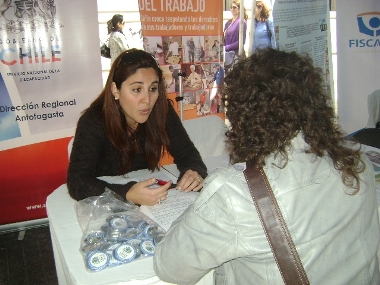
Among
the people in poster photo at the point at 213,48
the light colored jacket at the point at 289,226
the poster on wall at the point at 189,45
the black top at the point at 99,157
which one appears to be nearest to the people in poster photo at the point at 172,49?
the poster on wall at the point at 189,45

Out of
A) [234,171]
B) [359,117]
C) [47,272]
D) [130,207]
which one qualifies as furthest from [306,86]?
[359,117]

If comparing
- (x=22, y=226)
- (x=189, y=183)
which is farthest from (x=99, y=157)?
(x=22, y=226)

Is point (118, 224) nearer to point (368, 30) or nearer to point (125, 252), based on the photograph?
point (125, 252)

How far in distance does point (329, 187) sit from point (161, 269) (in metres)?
0.50

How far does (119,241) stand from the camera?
4.08 feet

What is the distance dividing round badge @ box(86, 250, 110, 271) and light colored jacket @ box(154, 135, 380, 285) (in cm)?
25

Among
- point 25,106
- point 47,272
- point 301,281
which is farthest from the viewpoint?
point 25,106

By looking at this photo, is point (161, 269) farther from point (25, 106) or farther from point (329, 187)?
point (25, 106)

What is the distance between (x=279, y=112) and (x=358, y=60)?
11.5ft

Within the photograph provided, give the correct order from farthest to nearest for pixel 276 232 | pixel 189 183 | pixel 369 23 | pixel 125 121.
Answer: pixel 369 23 < pixel 125 121 < pixel 189 183 < pixel 276 232

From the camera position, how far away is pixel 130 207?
145cm

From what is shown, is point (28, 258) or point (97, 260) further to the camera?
point (28, 258)

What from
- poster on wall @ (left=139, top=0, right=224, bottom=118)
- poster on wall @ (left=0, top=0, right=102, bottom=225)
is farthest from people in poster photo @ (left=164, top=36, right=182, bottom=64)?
poster on wall @ (left=0, top=0, right=102, bottom=225)

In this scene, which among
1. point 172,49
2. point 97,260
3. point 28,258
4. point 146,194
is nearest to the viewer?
point 97,260
